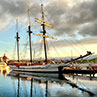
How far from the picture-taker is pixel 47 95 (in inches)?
701

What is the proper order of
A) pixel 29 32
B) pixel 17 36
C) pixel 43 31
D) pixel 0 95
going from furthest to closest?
pixel 17 36 → pixel 29 32 → pixel 43 31 → pixel 0 95

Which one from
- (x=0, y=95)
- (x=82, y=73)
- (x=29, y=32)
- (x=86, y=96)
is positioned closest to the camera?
(x=86, y=96)

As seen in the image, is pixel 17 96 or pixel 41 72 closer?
pixel 17 96

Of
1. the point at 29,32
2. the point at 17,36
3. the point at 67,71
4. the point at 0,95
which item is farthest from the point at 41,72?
the point at 17,36

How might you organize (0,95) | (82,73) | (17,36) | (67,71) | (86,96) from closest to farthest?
(86,96) < (0,95) < (82,73) < (67,71) < (17,36)

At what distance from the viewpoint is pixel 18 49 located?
72688 millimetres

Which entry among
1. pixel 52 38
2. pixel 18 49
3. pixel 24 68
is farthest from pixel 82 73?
pixel 18 49

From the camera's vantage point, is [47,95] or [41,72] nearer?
[47,95]

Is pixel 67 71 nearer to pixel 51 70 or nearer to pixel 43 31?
pixel 51 70

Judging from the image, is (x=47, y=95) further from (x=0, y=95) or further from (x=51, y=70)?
(x=51, y=70)

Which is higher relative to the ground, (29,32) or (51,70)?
(29,32)

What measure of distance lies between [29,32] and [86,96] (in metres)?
44.1

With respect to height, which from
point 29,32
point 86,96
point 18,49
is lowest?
point 86,96

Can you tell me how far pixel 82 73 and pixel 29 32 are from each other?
28.6m
